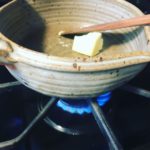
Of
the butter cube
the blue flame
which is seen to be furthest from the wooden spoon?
the blue flame

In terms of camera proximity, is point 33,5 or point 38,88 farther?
point 33,5

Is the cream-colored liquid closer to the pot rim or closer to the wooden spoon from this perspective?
the wooden spoon

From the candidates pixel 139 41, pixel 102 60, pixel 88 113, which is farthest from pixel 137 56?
pixel 88 113

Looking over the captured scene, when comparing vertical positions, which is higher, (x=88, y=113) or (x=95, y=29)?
(x=95, y=29)

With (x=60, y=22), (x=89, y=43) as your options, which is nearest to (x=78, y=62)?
(x=89, y=43)

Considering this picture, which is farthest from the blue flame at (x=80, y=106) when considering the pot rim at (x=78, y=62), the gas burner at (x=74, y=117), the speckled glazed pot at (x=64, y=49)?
the pot rim at (x=78, y=62)

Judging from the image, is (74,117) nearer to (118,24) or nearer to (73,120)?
(73,120)

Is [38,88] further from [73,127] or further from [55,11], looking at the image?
[55,11]
